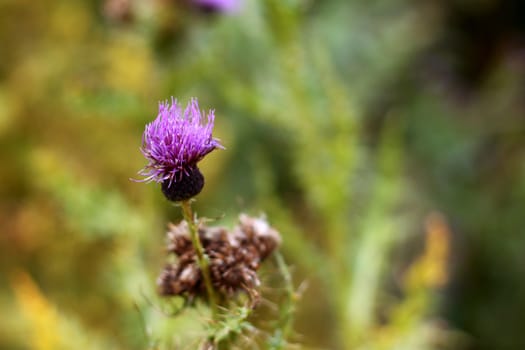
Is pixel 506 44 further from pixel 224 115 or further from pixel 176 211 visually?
pixel 176 211

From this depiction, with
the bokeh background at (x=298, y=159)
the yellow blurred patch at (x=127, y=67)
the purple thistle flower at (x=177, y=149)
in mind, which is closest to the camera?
the purple thistle flower at (x=177, y=149)

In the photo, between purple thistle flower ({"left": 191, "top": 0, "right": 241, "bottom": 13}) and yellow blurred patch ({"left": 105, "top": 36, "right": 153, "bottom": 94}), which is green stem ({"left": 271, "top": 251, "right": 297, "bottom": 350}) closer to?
purple thistle flower ({"left": 191, "top": 0, "right": 241, "bottom": 13})

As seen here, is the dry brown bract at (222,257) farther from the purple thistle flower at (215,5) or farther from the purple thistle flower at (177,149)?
the purple thistle flower at (215,5)

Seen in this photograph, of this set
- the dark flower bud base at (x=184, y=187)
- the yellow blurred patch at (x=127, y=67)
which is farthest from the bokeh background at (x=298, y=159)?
the dark flower bud base at (x=184, y=187)

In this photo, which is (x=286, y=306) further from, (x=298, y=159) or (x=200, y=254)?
(x=298, y=159)

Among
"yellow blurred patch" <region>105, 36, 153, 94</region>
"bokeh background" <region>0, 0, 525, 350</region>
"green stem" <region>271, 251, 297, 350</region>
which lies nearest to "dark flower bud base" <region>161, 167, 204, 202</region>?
"green stem" <region>271, 251, 297, 350</region>

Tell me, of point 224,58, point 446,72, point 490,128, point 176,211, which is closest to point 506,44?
point 446,72
